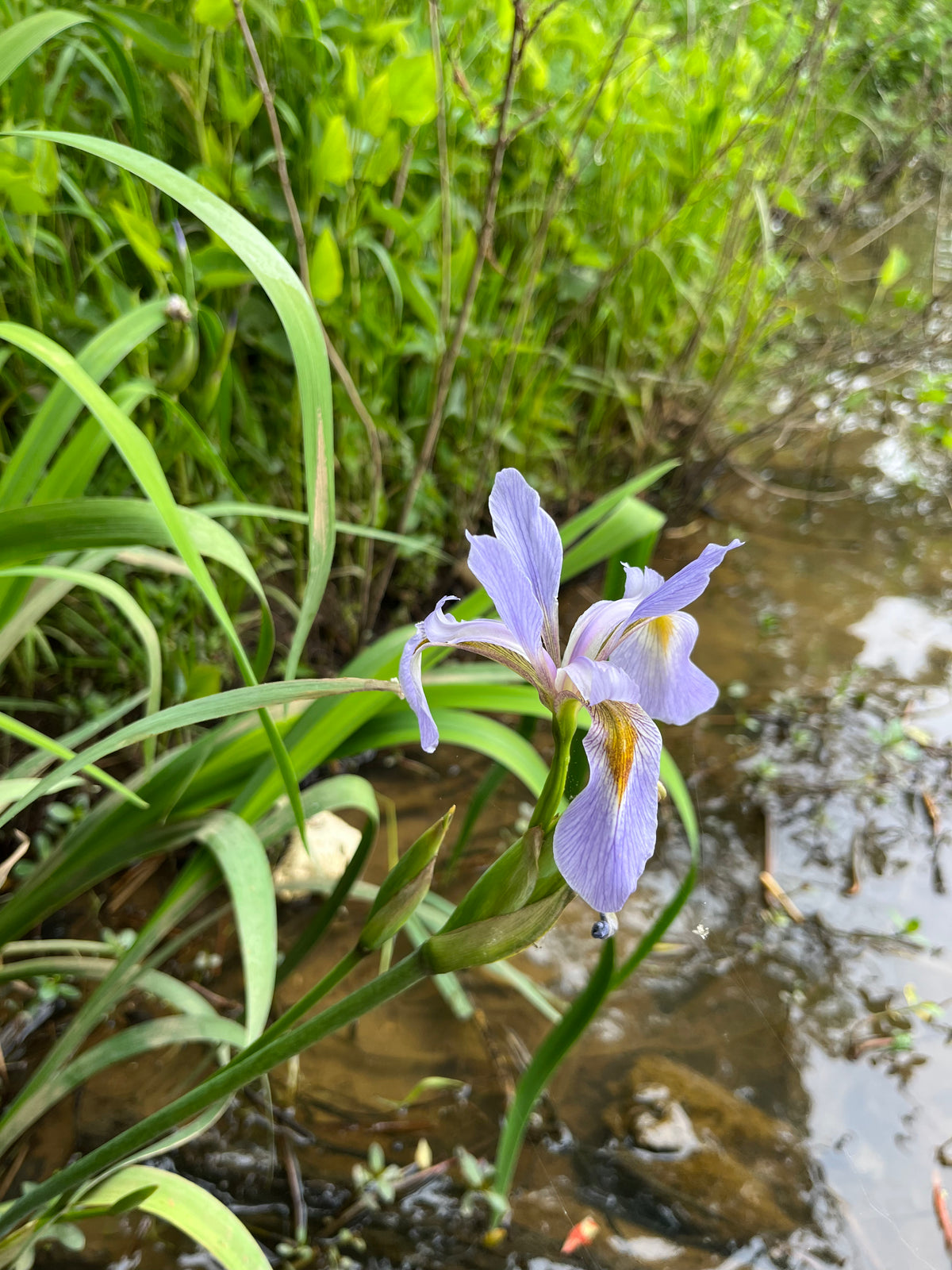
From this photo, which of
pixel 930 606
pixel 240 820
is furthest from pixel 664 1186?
pixel 930 606

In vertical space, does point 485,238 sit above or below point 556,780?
above

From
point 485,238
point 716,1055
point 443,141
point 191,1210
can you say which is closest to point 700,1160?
point 716,1055

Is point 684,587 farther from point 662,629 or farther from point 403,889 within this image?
point 403,889

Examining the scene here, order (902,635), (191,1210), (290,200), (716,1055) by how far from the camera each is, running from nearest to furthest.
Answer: (191,1210), (290,200), (716,1055), (902,635)

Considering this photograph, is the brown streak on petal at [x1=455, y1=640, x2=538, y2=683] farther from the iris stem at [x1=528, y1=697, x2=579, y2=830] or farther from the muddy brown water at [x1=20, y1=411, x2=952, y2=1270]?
the muddy brown water at [x1=20, y1=411, x2=952, y2=1270]

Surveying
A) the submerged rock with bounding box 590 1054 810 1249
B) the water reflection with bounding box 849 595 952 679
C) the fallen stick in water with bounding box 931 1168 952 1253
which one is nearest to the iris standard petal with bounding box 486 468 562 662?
the submerged rock with bounding box 590 1054 810 1249

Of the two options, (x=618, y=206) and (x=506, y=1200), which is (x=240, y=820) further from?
(x=618, y=206)
